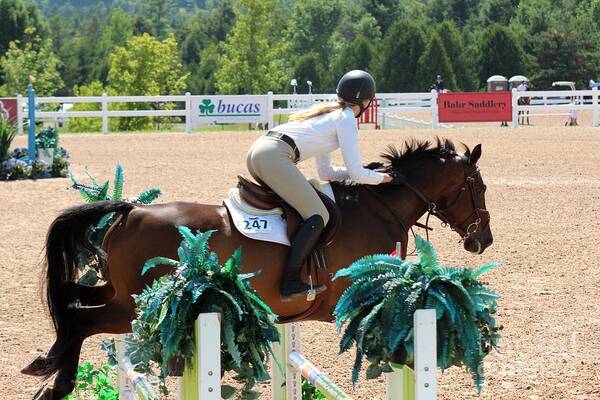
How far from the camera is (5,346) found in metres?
8.00

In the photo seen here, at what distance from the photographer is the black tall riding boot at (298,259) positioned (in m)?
5.88

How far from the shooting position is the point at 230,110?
31422 mm

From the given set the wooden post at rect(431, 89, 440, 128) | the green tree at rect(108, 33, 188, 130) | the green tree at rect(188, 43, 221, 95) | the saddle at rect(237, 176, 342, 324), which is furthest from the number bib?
the green tree at rect(188, 43, 221, 95)

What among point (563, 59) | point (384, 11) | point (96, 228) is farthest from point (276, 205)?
point (384, 11)

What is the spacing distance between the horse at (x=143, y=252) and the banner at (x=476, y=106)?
25.6 m

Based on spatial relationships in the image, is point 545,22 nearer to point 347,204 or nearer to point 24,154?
point 24,154

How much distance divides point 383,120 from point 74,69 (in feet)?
188

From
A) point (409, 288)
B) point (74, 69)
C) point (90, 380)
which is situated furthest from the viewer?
point (74, 69)

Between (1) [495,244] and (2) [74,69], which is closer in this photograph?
(1) [495,244]

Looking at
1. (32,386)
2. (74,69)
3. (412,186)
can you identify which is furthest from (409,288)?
(74,69)

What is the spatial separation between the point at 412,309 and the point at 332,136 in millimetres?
2746

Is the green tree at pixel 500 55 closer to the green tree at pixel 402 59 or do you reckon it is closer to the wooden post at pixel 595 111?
the green tree at pixel 402 59

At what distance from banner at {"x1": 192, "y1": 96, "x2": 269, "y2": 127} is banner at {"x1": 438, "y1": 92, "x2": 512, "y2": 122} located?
5.56 m

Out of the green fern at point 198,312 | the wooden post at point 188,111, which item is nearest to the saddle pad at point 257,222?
the green fern at point 198,312
